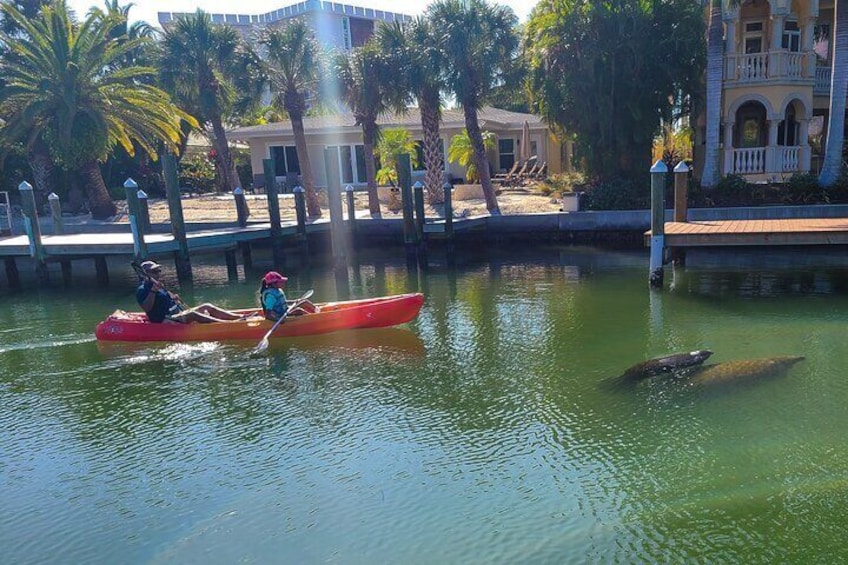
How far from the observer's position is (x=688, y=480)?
22.8ft

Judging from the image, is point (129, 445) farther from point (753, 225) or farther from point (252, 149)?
point (252, 149)

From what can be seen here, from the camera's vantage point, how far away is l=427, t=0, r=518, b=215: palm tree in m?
20.8

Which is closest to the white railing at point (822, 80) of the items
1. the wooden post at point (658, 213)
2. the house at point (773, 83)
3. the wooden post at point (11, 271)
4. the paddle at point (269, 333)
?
the house at point (773, 83)

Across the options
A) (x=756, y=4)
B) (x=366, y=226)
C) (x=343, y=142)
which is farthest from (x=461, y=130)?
(x=756, y=4)

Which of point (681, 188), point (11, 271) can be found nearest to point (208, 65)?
point (11, 271)

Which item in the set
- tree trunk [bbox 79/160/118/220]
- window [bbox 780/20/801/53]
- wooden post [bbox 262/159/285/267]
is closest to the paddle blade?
wooden post [bbox 262/159/285/267]

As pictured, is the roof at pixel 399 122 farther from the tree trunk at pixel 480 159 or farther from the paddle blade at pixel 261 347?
the paddle blade at pixel 261 347

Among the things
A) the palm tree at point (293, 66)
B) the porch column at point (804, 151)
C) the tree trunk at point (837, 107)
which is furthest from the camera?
the palm tree at point (293, 66)

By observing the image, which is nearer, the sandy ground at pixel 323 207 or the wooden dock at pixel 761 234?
the wooden dock at pixel 761 234

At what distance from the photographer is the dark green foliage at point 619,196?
2098 cm

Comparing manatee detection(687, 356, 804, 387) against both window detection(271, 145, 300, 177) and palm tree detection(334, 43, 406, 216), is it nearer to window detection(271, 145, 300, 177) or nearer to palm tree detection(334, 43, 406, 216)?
palm tree detection(334, 43, 406, 216)

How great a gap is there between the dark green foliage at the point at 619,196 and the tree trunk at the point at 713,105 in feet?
5.74

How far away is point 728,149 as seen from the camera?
71.7ft

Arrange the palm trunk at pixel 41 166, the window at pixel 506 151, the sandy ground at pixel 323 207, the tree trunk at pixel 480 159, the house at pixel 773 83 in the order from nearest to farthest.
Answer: the house at pixel 773 83
the tree trunk at pixel 480 159
the sandy ground at pixel 323 207
the palm trunk at pixel 41 166
the window at pixel 506 151
